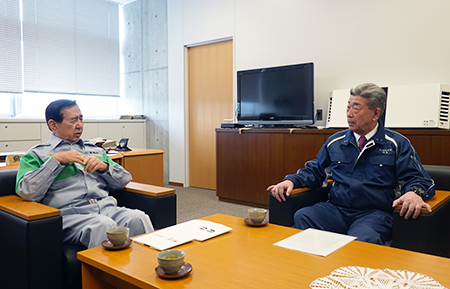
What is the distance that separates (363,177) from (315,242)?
0.77 meters

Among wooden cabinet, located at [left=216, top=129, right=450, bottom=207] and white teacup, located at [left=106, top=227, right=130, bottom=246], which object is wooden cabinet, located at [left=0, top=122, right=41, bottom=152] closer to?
wooden cabinet, located at [left=216, top=129, right=450, bottom=207]

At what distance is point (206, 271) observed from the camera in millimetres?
1186

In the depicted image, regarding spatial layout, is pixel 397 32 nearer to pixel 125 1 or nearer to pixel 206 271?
pixel 206 271

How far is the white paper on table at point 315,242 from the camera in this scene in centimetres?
135

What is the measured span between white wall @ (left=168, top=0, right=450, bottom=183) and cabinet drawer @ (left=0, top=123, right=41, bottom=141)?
2.58m

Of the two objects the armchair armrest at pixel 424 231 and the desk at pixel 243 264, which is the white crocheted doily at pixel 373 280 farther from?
the armchair armrest at pixel 424 231

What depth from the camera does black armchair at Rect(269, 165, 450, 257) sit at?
163 centimetres

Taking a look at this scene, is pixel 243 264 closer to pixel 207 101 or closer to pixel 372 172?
pixel 372 172

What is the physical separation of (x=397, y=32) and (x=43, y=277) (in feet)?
11.9

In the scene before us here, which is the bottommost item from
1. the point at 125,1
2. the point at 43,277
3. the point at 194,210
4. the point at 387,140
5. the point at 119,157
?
the point at 194,210

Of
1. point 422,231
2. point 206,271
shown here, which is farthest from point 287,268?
point 422,231

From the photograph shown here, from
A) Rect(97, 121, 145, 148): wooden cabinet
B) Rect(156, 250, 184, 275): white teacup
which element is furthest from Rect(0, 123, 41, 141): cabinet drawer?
Rect(156, 250, 184, 275): white teacup

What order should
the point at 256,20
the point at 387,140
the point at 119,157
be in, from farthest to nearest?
the point at 256,20
the point at 119,157
the point at 387,140

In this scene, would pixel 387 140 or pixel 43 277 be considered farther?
pixel 387 140
